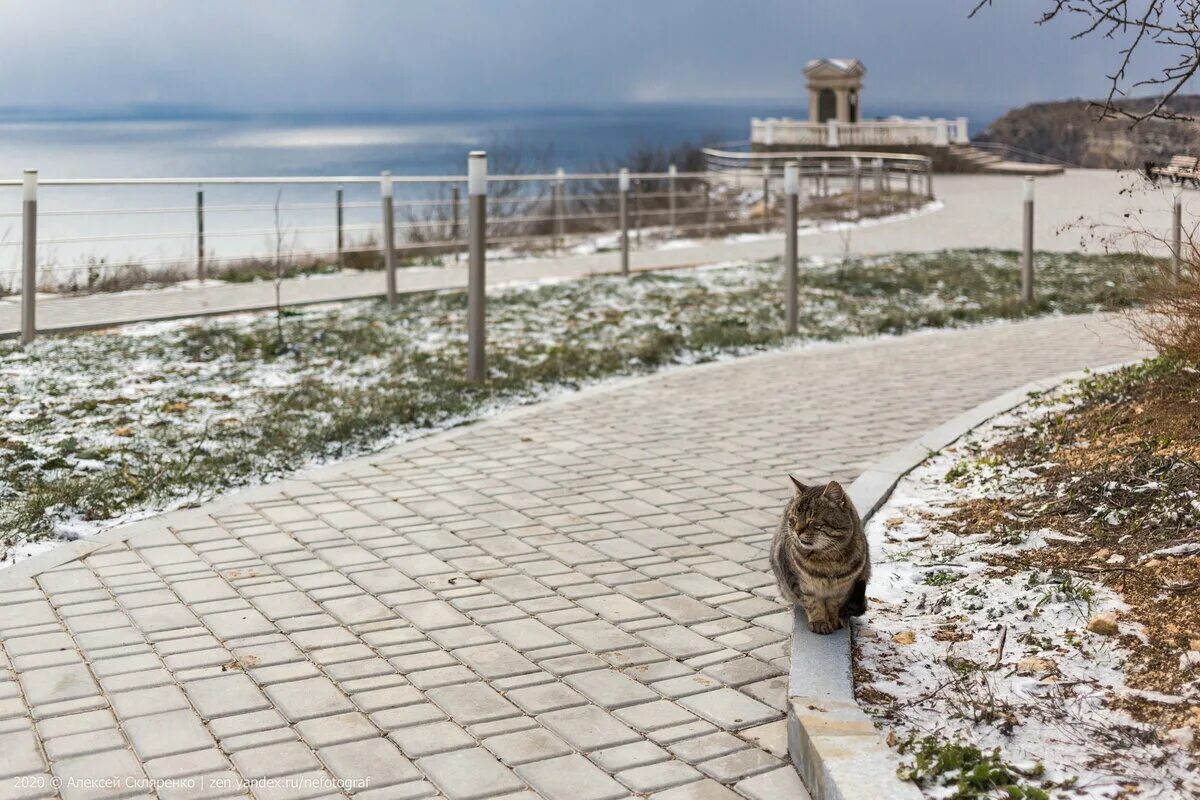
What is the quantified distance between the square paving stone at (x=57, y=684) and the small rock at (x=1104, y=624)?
3310 mm

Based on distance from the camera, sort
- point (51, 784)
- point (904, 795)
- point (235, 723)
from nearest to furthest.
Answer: point (904, 795)
point (51, 784)
point (235, 723)

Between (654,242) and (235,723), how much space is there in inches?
772

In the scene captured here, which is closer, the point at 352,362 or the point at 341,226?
the point at 352,362

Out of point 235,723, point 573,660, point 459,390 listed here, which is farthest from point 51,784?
point 459,390

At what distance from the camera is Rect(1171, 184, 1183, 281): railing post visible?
7.49 metres

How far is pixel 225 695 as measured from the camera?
14.6 feet

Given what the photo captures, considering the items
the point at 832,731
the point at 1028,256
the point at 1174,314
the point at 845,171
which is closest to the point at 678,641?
the point at 832,731

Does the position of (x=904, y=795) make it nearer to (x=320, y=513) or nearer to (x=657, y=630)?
(x=657, y=630)

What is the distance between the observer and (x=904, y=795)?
137 inches

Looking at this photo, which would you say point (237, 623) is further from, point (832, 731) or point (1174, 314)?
point (1174, 314)

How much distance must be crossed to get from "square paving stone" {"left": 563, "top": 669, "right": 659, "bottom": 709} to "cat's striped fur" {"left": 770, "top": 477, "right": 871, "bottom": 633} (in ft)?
2.25

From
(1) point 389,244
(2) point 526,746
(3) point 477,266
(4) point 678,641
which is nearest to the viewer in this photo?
(2) point 526,746

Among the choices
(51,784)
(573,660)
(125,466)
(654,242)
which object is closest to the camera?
(51,784)

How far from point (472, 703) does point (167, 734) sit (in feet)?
3.15
